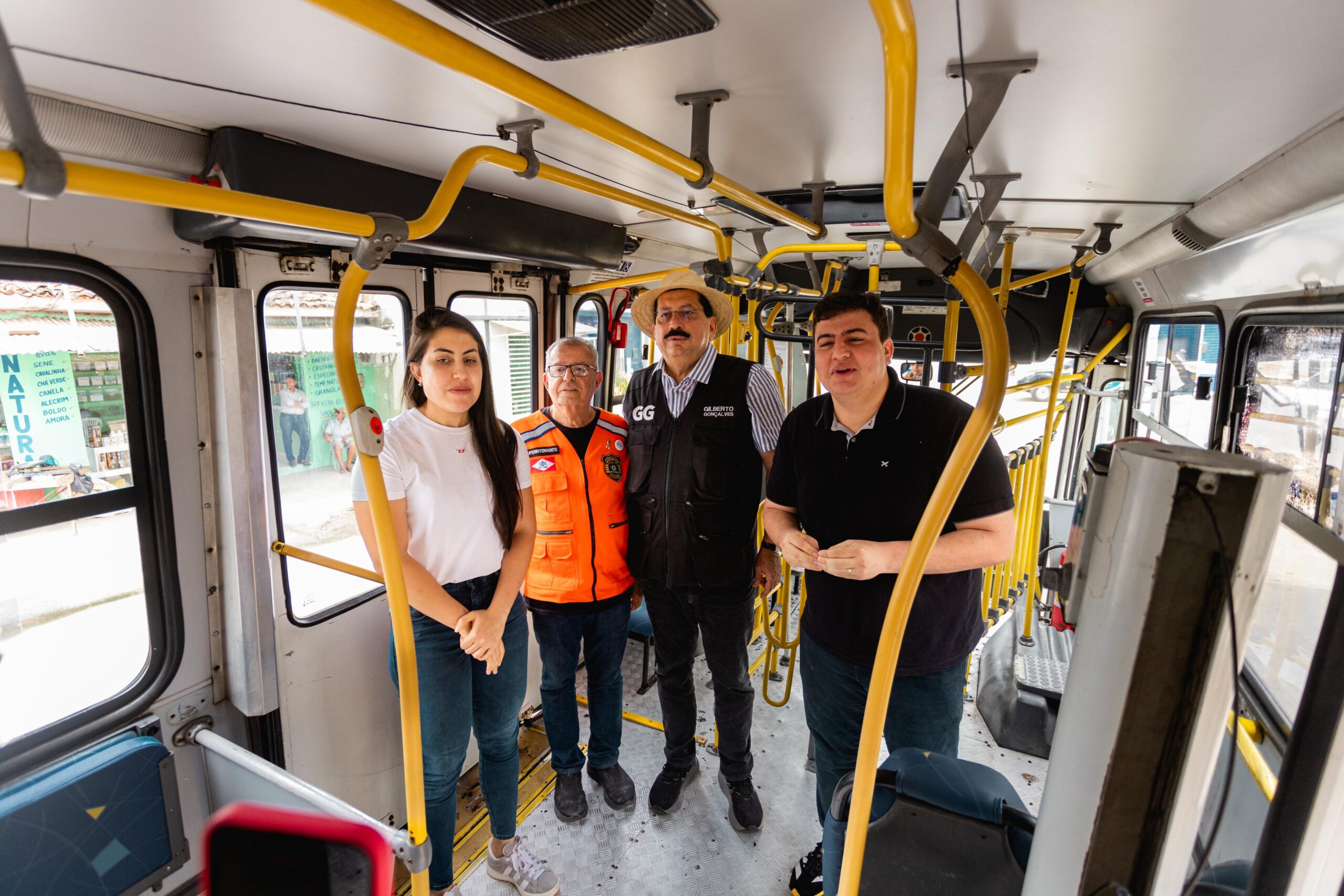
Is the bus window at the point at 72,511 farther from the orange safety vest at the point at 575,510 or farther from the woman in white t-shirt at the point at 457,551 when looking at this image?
the orange safety vest at the point at 575,510

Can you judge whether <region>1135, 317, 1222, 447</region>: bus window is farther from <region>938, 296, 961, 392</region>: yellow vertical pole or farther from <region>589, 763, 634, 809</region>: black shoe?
<region>589, 763, 634, 809</region>: black shoe

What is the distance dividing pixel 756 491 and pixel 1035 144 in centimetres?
144

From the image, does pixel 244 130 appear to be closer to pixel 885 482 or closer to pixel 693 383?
pixel 693 383

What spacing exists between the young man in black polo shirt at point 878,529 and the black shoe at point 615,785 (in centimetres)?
117

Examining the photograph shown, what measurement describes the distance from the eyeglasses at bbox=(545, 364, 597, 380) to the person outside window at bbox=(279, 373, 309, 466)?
95 centimetres

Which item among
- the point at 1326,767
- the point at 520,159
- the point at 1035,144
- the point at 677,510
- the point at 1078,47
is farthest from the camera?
the point at 677,510

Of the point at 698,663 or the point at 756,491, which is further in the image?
the point at 698,663

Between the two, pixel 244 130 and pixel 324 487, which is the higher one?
pixel 244 130

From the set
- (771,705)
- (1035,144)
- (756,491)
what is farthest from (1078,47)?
(771,705)

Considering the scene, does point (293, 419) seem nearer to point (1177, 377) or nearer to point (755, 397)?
point (755, 397)

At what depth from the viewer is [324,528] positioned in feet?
8.88

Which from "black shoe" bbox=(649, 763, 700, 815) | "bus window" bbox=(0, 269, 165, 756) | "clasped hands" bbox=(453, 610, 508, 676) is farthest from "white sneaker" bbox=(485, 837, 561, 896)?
"bus window" bbox=(0, 269, 165, 756)

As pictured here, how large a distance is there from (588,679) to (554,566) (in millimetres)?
587

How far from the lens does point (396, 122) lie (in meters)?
1.63
